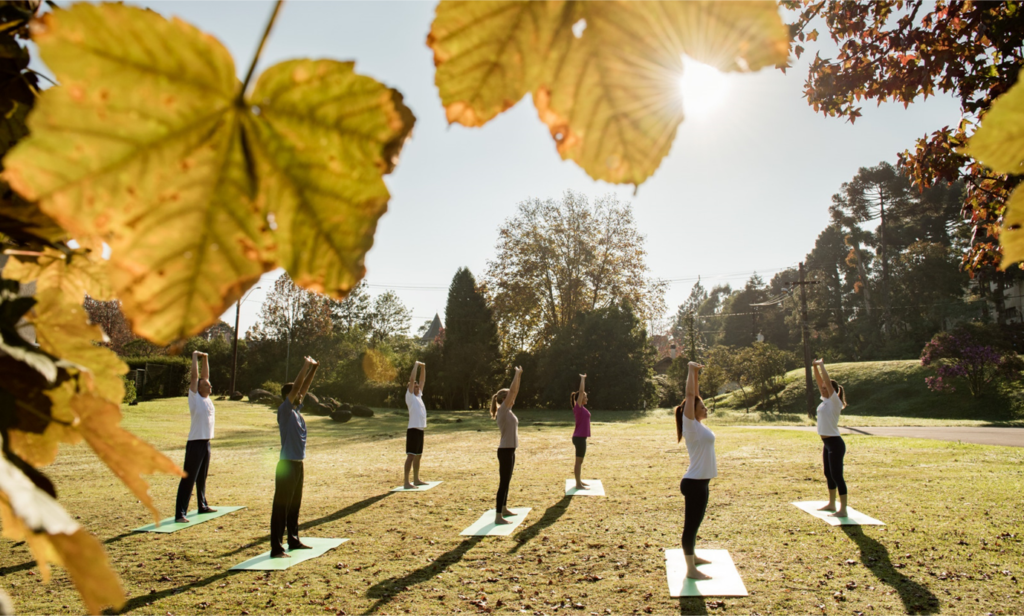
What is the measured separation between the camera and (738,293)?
58.7m

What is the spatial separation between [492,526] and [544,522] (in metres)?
0.75

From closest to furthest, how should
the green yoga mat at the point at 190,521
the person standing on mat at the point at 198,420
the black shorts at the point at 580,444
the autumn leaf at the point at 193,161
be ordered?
1. the autumn leaf at the point at 193,161
2. the person standing on mat at the point at 198,420
3. the green yoga mat at the point at 190,521
4. the black shorts at the point at 580,444

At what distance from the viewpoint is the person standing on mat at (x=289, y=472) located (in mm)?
6008

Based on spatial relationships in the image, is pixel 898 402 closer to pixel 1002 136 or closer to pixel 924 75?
pixel 924 75

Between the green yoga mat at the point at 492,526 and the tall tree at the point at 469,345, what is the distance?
1996 cm

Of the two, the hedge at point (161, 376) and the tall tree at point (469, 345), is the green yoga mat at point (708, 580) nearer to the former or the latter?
the tall tree at point (469, 345)

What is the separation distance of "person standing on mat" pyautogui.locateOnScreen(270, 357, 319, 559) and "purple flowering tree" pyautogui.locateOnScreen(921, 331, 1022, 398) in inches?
1056

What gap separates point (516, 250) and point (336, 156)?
2744 centimetres

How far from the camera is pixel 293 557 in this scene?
6219 millimetres

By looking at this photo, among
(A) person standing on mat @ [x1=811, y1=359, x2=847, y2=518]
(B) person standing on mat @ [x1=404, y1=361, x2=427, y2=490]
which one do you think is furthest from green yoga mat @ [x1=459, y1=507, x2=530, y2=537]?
(A) person standing on mat @ [x1=811, y1=359, x2=847, y2=518]

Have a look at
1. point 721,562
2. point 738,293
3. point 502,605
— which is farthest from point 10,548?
point 738,293

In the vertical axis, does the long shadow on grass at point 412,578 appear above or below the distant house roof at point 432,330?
below

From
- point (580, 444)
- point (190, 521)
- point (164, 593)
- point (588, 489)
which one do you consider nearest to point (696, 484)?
point (580, 444)

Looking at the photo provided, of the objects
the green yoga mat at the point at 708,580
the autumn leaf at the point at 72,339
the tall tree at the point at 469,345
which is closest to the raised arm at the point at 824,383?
the green yoga mat at the point at 708,580
